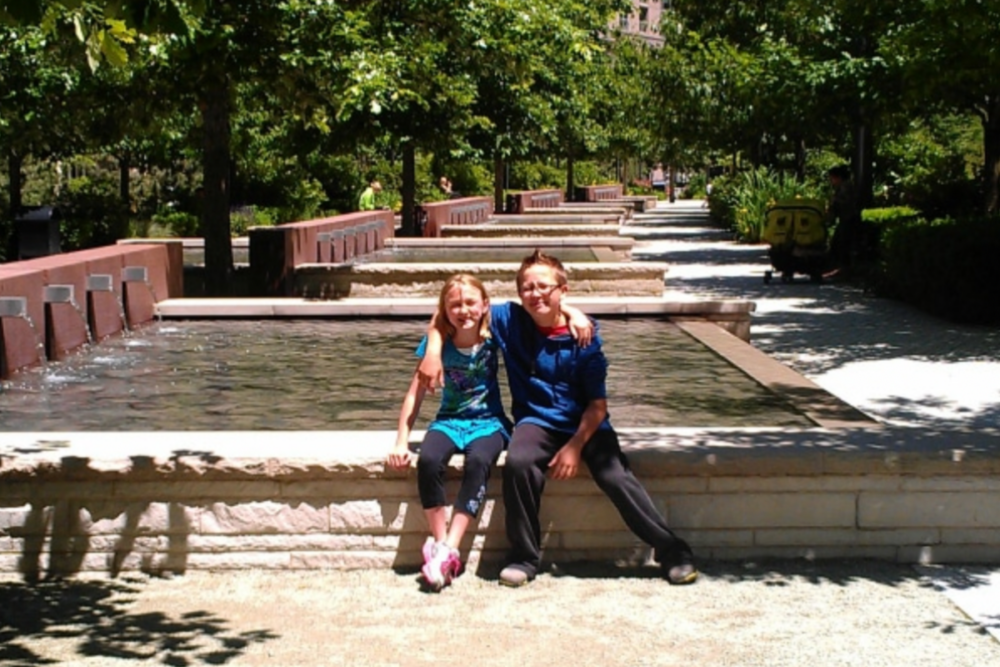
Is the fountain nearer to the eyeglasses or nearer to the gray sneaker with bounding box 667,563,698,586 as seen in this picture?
the eyeglasses

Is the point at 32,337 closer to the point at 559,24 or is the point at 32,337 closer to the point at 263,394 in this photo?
the point at 263,394

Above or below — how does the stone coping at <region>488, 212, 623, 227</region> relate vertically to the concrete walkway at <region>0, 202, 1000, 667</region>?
above

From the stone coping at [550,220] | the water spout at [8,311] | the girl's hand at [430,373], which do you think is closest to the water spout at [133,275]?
the water spout at [8,311]

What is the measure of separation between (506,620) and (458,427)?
1.02 m

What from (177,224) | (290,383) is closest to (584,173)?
(177,224)

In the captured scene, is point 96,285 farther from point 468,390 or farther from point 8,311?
point 468,390

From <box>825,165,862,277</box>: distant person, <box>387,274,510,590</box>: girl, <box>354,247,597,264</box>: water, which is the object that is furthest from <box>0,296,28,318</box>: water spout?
<box>825,165,862,277</box>: distant person

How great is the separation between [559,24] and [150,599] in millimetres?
13125

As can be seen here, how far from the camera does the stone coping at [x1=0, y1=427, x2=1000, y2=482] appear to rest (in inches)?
239

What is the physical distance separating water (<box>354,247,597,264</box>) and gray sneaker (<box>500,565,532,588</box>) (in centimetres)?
1334

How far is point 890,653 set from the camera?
16.9 feet

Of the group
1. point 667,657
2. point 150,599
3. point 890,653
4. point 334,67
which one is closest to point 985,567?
point 890,653

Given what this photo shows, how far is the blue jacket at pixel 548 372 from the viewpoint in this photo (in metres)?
6.21

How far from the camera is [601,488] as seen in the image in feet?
20.2
